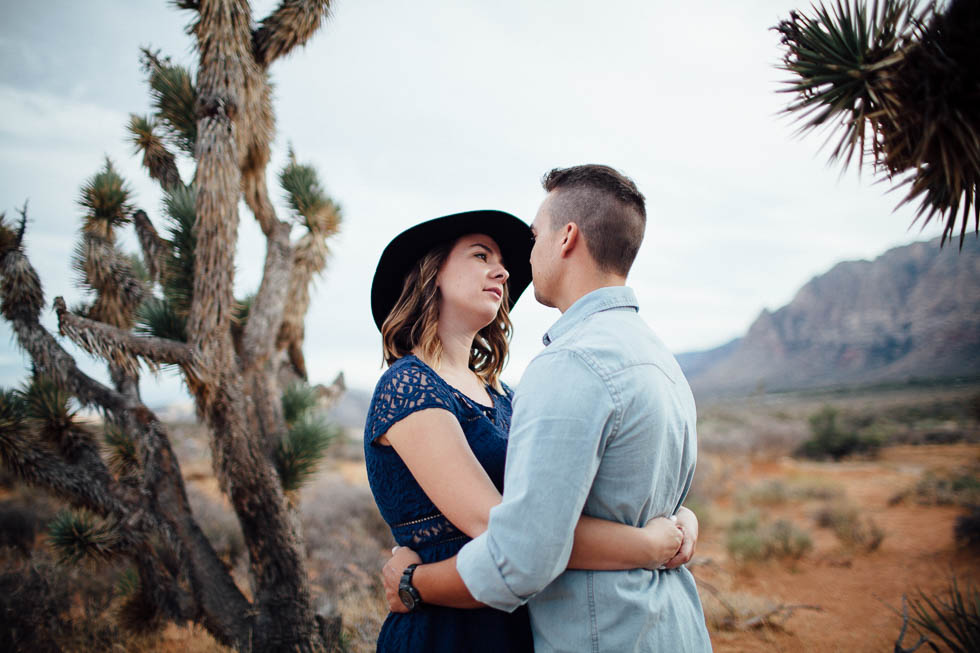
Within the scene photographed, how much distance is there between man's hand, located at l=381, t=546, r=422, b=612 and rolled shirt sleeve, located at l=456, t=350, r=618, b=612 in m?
0.50

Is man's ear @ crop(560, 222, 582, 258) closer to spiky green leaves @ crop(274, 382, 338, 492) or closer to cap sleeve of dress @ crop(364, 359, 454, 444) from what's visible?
cap sleeve of dress @ crop(364, 359, 454, 444)

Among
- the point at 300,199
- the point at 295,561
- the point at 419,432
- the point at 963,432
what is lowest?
the point at 963,432

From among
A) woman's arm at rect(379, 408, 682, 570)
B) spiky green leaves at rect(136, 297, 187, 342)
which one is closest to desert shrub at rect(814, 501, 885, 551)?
woman's arm at rect(379, 408, 682, 570)

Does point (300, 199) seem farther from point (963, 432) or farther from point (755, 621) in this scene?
point (963, 432)

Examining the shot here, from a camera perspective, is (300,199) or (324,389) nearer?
(300,199)

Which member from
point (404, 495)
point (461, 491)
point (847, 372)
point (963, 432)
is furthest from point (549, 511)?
point (847, 372)

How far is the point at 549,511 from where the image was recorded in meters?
1.23

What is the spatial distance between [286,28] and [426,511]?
5778 mm

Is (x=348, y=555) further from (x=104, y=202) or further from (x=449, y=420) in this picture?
(x=449, y=420)

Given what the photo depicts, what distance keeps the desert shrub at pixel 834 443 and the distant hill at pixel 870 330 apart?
592 inches

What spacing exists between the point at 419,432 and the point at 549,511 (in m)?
0.62

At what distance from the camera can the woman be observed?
1601 mm

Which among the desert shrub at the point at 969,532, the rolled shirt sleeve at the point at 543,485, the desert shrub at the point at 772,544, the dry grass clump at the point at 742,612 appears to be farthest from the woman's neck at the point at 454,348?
the desert shrub at the point at 969,532

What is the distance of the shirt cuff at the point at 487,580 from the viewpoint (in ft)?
4.21
